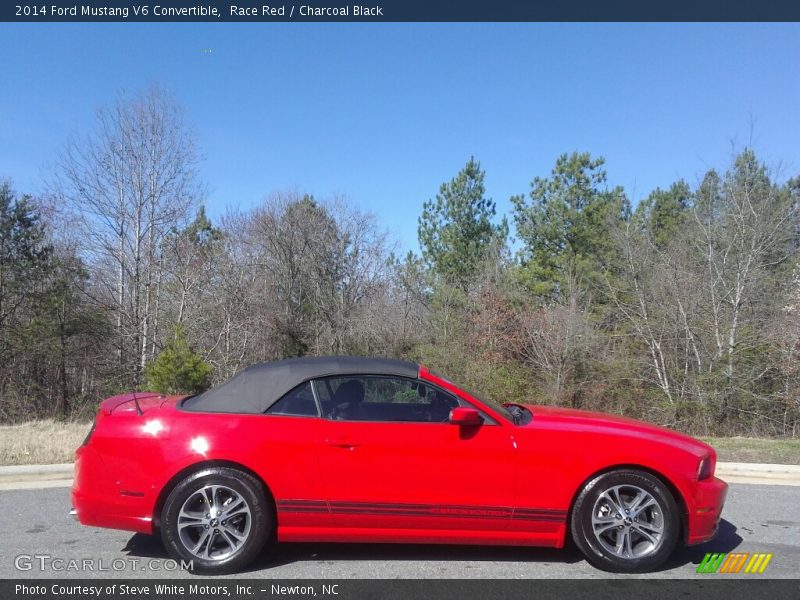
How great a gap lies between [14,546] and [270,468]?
2170 millimetres

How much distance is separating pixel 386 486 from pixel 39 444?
21.0 ft

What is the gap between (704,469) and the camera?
4.36 meters

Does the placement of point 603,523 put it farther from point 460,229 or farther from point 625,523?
point 460,229

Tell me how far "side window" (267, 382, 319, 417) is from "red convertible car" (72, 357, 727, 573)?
2.3 inches

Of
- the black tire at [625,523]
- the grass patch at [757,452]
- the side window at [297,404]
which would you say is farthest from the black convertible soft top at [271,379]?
the grass patch at [757,452]

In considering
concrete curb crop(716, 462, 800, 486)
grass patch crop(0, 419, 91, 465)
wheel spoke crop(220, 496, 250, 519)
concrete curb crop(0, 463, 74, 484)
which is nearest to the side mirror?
wheel spoke crop(220, 496, 250, 519)

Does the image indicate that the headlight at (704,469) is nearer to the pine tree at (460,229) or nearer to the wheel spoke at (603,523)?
the wheel spoke at (603,523)

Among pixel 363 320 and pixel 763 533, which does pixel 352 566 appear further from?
pixel 363 320

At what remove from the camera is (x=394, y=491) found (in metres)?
4.21

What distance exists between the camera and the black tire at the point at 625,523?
13.8ft

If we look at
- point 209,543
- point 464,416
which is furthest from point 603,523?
point 209,543

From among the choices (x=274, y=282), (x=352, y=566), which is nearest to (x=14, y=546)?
(x=352, y=566)

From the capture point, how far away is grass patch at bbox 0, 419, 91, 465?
7434 mm

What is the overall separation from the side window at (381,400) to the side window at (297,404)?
0.22 feet
